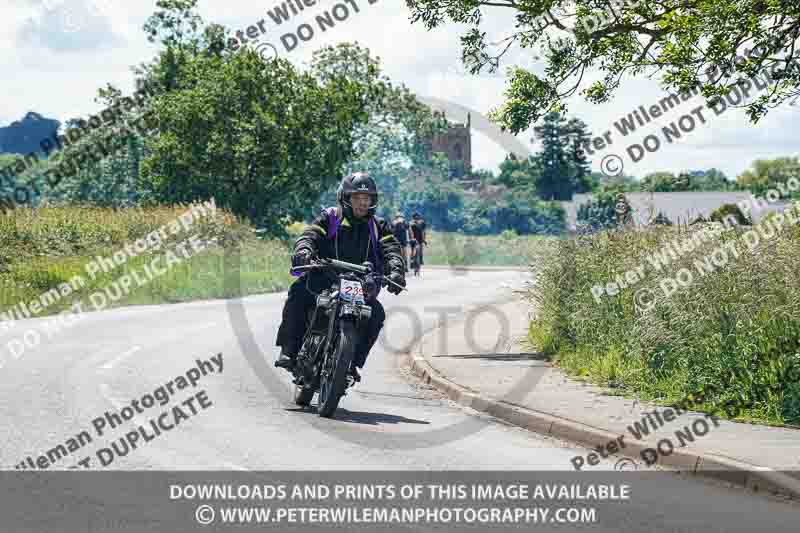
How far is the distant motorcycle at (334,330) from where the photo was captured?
10.6 meters

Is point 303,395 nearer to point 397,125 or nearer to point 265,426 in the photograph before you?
point 265,426

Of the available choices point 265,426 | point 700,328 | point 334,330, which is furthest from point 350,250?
point 700,328

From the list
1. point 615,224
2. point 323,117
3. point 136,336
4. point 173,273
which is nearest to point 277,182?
point 323,117

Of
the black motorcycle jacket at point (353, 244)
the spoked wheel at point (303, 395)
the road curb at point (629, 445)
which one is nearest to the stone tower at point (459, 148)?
the road curb at point (629, 445)

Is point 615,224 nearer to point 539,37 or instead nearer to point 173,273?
point 539,37

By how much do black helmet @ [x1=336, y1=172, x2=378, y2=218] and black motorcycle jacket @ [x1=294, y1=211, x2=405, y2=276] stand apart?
0.20 meters

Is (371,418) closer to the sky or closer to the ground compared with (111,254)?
closer to the ground

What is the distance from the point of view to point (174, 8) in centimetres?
6706

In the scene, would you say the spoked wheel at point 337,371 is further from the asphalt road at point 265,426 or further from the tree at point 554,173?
the tree at point 554,173

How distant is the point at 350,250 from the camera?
11391 mm

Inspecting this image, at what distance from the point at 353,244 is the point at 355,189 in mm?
626

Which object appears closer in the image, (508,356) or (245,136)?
(508,356)

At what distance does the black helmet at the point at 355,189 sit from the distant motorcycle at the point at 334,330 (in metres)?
0.59

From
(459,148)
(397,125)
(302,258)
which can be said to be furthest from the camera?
(459,148)
